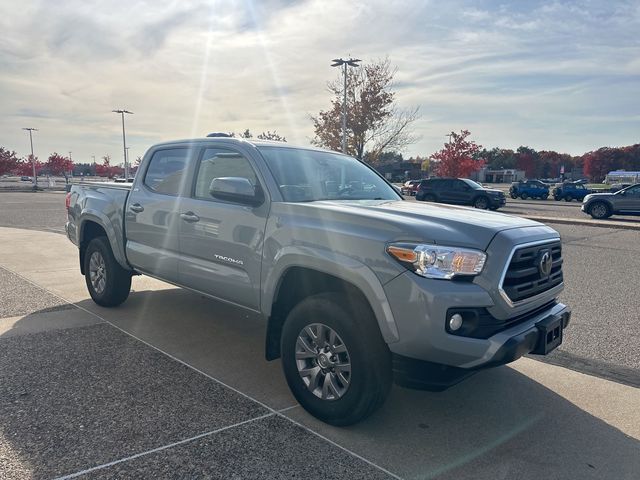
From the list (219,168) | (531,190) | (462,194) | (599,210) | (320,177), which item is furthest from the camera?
(531,190)

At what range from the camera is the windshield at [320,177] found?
12.8 ft

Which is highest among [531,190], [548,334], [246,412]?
[531,190]

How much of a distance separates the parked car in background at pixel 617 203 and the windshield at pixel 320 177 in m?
19.0

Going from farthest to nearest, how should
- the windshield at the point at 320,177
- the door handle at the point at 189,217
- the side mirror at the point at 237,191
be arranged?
the door handle at the point at 189,217
the windshield at the point at 320,177
the side mirror at the point at 237,191

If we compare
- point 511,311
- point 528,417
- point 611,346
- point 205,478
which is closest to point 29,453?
point 205,478

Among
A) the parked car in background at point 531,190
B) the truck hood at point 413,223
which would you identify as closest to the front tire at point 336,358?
the truck hood at point 413,223

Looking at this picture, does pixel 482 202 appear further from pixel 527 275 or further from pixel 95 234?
pixel 527 275

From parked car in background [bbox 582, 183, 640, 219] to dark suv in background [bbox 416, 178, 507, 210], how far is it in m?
5.22

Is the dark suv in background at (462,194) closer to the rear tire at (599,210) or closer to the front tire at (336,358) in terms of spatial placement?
the rear tire at (599,210)

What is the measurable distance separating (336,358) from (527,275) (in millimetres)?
1311

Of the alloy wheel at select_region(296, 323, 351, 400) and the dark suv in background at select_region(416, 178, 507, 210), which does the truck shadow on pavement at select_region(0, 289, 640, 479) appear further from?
the dark suv in background at select_region(416, 178, 507, 210)

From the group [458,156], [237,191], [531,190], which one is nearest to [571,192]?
[531,190]

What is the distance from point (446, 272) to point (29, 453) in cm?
258

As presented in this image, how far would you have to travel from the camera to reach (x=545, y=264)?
10.8 feet
